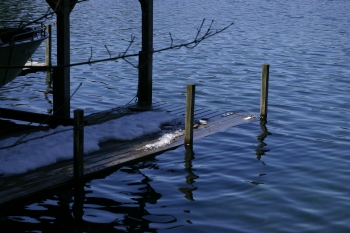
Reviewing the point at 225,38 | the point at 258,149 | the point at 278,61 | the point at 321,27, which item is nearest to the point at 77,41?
the point at 225,38

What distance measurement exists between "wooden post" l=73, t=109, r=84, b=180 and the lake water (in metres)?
0.45

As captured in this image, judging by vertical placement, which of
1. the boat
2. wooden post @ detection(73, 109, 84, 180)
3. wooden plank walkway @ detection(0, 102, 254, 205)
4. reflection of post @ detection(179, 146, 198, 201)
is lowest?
reflection of post @ detection(179, 146, 198, 201)

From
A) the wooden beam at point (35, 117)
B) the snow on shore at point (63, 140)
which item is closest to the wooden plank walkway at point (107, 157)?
the snow on shore at point (63, 140)

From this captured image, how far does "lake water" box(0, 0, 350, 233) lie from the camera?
9.37 metres

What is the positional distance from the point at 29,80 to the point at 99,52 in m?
6.14

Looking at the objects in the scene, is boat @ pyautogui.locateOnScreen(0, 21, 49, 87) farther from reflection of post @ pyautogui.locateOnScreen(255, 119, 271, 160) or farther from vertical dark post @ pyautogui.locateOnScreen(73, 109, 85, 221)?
reflection of post @ pyautogui.locateOnScreen(255, 119, 271, 160)

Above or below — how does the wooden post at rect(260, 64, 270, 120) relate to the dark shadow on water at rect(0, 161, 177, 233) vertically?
above

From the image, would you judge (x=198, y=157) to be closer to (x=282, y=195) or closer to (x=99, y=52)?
(x=282, y=195)

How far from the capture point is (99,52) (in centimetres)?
2688

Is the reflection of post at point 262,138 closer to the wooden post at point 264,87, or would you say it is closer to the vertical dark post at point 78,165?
the wooden post at point 264,87

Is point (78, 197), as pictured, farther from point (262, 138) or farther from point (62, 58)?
point (262, 138)

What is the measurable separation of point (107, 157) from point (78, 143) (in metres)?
1.58

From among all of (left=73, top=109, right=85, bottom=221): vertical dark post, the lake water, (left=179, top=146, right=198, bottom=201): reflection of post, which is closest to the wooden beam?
the lake water

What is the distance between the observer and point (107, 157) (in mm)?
11094
